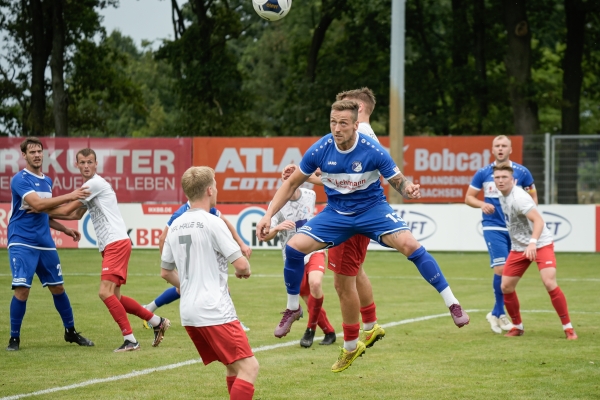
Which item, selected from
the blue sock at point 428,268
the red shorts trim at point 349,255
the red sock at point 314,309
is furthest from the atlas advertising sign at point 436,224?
the blue sock at point 428,268

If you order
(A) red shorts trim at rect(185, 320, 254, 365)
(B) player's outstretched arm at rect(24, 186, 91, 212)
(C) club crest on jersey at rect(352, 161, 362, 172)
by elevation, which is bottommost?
(A) red shorts trim at rect(185, 320, 254, 365)

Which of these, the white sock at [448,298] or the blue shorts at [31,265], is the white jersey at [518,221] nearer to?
the white sock at [448,298]

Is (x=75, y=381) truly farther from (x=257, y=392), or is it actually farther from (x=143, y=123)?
(x=143, y=123)

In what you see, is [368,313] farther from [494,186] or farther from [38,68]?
[38,68]

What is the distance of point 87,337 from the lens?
10.6 metres

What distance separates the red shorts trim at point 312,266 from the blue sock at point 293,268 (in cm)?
161

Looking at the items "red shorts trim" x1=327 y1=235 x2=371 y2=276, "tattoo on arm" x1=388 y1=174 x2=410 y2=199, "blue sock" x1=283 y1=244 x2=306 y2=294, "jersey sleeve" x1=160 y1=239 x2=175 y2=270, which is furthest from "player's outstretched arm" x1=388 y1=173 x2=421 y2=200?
"jersey sleeve" x1=160 y1=239 x2=175 y2=270

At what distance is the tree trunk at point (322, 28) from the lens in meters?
36.7

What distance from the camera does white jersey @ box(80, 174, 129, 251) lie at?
31.5 feet

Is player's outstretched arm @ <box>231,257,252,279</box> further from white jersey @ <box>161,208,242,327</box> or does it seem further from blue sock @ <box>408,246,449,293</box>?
blue sock @ <box>408,246,449,293</box>

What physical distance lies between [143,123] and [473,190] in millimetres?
70974

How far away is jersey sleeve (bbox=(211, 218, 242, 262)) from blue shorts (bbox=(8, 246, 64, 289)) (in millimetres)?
4464

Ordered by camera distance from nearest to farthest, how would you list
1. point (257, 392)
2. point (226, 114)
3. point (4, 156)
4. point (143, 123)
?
point (257, 392) < point (4, 156) < point (226, 114) < point (143, 123)

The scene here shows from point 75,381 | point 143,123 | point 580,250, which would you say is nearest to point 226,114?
point 580,250
